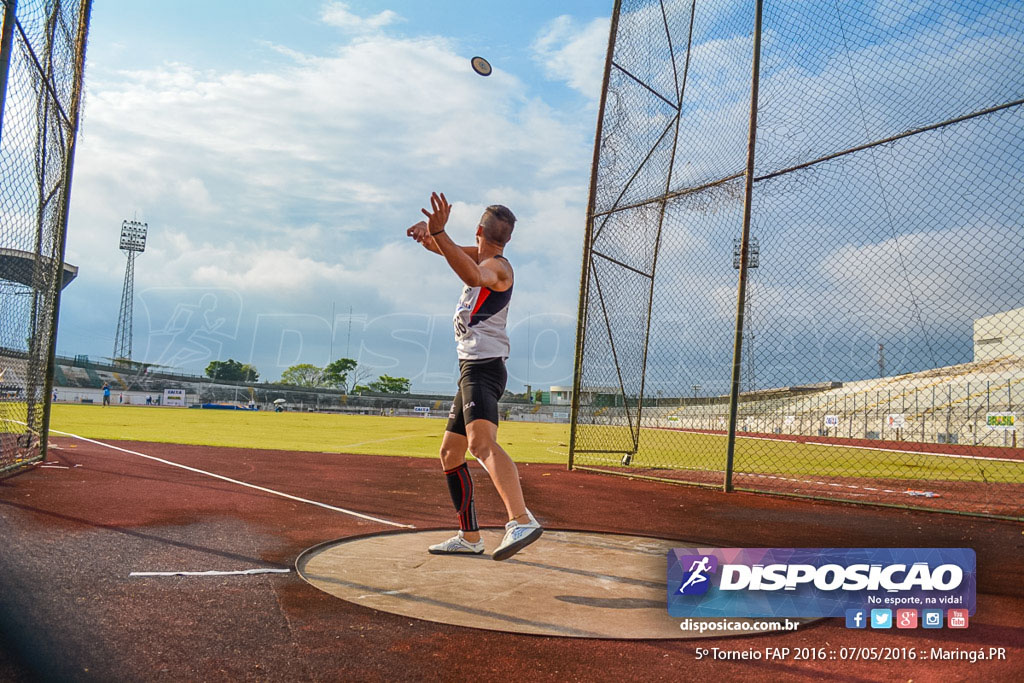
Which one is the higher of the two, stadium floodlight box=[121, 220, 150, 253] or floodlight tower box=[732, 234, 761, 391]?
stadium floodlight box=[121, 220, 150, 253]

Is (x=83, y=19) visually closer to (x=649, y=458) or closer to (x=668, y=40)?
(x=668, y=40)

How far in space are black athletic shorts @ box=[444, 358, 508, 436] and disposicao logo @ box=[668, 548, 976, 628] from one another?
58.7 inches

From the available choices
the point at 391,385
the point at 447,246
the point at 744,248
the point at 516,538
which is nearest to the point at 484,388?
the point at 516,538

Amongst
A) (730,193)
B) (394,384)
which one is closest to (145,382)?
(394,384)

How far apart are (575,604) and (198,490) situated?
5045 mm

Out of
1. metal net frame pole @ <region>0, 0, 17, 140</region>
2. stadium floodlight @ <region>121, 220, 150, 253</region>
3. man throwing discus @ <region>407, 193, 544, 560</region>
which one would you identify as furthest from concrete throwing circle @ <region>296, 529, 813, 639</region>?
stadium floodlight @ <region>121, 220, 150, 253</region>

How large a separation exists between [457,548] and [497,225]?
217 centimetres

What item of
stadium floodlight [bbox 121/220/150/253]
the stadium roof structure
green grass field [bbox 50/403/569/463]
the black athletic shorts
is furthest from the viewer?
stadium floodlight [bbox 121/220/150/253]

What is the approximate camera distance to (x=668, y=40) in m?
11.4

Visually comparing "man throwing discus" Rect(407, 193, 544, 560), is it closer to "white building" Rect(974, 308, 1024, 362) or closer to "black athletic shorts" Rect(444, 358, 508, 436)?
"black athletic shorts" Rect(444, 358, 508, 436)

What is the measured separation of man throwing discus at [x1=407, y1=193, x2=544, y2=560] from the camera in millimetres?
4199

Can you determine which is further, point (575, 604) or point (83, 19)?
point (83, 19)

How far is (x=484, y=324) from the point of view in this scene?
14.5ft

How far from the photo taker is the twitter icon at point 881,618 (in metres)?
3.23
